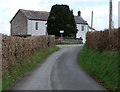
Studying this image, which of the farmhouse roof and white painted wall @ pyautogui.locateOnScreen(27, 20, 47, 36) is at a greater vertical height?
the farmhouse roof

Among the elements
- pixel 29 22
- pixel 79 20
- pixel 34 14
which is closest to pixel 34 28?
pixel 29 22

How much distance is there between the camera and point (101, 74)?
1216 centimetres

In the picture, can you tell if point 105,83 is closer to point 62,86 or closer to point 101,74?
point 101,74

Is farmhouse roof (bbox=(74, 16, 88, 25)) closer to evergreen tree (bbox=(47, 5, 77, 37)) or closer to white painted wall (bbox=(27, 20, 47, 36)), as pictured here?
white painted wall (bbox=(27, 20, 47, 36))

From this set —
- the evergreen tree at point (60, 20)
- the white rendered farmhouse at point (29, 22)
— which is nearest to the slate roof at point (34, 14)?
the white rendered farmhouse at point (29, 22)

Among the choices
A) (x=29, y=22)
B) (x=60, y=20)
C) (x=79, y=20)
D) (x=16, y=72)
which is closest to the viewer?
(x=16, y=72)

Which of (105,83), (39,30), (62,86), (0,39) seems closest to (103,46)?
A: (105,83)

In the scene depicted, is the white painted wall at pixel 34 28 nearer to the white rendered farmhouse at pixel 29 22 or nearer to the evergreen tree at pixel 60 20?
the white rendered farmhouse at pixel 29 22

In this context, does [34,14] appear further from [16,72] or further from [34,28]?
[16,72]

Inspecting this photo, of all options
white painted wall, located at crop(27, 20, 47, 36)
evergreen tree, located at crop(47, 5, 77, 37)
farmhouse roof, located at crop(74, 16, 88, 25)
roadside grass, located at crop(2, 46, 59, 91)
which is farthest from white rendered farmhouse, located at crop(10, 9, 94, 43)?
roadside grass, located at crop(2, 46, 59, 91)

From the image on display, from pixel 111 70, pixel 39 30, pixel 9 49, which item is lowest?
pixel 111 70

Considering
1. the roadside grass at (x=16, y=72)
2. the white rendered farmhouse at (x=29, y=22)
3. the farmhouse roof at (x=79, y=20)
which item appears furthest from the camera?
the farmhouse roof at (x=79, y=20)

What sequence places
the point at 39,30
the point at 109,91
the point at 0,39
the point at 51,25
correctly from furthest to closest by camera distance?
the point at 39,30
the point at 51,25
the point at 0,39
the point at 109,91

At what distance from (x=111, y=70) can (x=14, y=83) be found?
5.19 m
